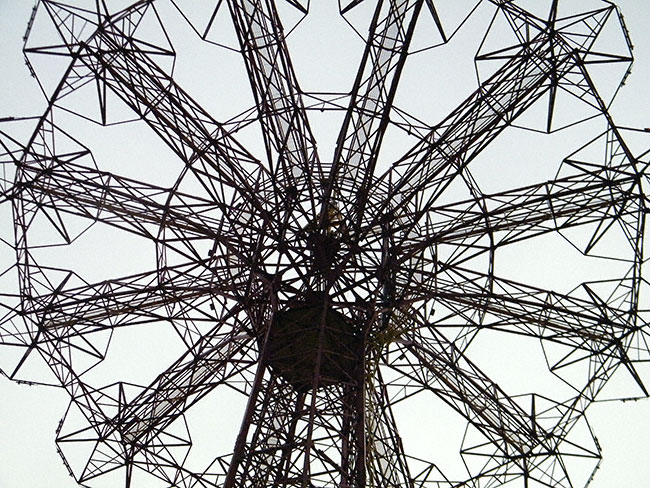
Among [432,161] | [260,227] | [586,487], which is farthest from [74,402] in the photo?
[586,487]

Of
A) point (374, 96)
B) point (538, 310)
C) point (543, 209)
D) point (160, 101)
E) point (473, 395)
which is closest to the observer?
point (160, 101)

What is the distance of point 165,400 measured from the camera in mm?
25656

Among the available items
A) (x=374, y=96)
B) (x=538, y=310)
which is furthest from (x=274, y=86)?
(x=538, y=310)

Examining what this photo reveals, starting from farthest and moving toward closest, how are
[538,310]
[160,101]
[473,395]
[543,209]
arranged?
[473,395] → [538,310] → [543,209] → [160,101]

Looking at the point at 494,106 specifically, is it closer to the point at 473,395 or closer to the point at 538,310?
the point at 538,310

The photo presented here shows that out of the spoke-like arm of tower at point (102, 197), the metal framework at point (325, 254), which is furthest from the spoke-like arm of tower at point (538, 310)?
the spoke-like arm of tower at point (102, 197)

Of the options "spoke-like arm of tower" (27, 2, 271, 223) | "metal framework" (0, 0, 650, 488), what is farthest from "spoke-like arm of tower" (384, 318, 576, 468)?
"spoke-like arm of tower" (27, 2, 271, 223)

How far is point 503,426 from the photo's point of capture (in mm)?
25625

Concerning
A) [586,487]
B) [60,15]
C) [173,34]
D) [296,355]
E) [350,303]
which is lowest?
[586,487]

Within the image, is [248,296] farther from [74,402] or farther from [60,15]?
[60,15]

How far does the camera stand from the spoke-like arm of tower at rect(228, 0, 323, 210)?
2003 centimetres

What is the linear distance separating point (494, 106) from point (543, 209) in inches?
140

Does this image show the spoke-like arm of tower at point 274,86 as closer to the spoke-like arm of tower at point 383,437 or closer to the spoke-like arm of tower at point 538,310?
the spoke-like arm of tower at point 538,310

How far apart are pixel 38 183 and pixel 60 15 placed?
16.3 feet
